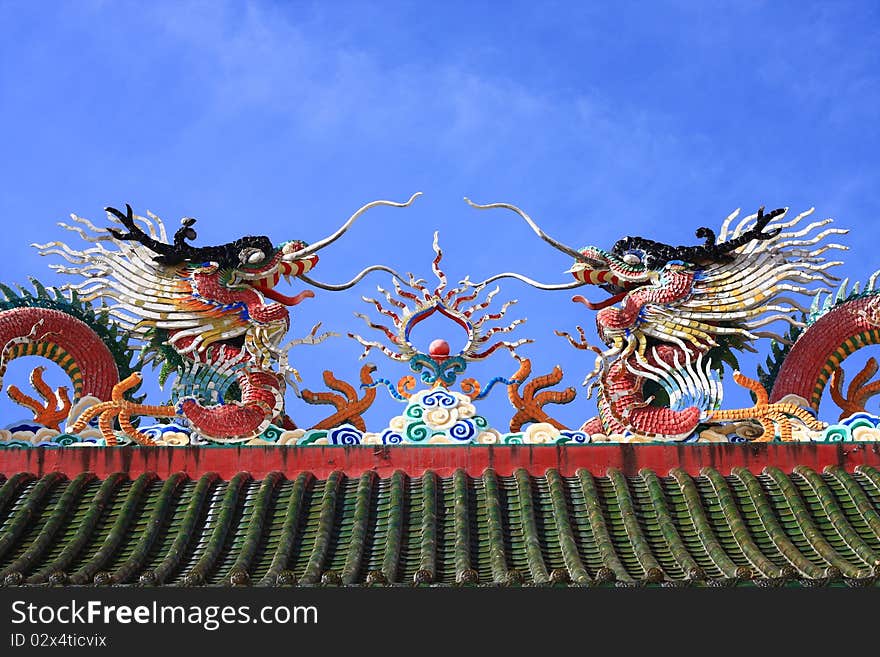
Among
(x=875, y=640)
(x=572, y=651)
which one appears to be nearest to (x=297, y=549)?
(x=572, y=651)

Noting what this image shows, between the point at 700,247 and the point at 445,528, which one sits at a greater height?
the point at 700,247

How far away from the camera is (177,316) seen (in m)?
12.4

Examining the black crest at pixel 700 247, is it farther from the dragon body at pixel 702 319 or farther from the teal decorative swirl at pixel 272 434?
the teal decorative swirl at pixel 272 434

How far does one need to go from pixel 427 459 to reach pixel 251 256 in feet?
7.36

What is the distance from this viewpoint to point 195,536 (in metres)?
10.5

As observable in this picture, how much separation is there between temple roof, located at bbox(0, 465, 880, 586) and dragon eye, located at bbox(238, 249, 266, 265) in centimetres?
190

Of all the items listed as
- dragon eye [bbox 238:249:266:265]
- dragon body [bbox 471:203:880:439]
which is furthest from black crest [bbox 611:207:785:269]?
dragon eye [bbox 238:249:266:265]

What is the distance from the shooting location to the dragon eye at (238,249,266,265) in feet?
41.2

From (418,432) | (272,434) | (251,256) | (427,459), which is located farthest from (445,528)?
(251,256)

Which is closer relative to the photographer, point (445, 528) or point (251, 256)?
point (445, 528)

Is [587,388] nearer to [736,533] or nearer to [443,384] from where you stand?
[443,384]

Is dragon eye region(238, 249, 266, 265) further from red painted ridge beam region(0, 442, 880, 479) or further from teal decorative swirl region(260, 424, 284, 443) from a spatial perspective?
red painted ridge beam region(0, 442, 880, 479)

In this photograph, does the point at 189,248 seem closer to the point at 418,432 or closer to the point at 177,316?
the point at 177,316

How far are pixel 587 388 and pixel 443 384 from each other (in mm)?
1067
